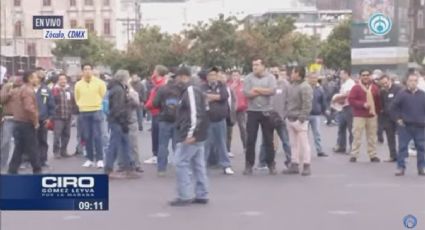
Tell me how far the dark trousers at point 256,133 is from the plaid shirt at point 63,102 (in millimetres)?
2740

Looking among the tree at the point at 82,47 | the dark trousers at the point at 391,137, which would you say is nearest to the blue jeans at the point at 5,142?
the tree at the point at 82,47

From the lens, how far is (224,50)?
4119 cm

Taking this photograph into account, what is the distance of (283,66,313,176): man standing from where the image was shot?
1256 cm

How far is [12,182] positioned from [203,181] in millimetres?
4781

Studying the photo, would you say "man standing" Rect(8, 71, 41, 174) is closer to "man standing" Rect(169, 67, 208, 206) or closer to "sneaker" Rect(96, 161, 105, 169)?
"man standing" Rect(169, 67, 208, 206)

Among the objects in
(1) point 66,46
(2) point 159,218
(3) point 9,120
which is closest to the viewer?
(1) point 66,46

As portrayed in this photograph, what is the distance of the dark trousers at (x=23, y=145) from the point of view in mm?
10292

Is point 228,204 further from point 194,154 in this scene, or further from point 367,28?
point 367,28

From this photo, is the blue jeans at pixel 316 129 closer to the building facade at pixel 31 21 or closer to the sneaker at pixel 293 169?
the sneaker at pixel 293 169

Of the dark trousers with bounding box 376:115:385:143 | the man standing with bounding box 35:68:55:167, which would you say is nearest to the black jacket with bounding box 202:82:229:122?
the man standing with bounding box 35:68:55:167

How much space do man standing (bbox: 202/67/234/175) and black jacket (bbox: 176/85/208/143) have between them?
2792 mm

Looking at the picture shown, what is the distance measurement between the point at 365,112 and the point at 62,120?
4432mm

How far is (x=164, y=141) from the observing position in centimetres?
1265

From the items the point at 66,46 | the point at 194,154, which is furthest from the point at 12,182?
the point at 194,154
